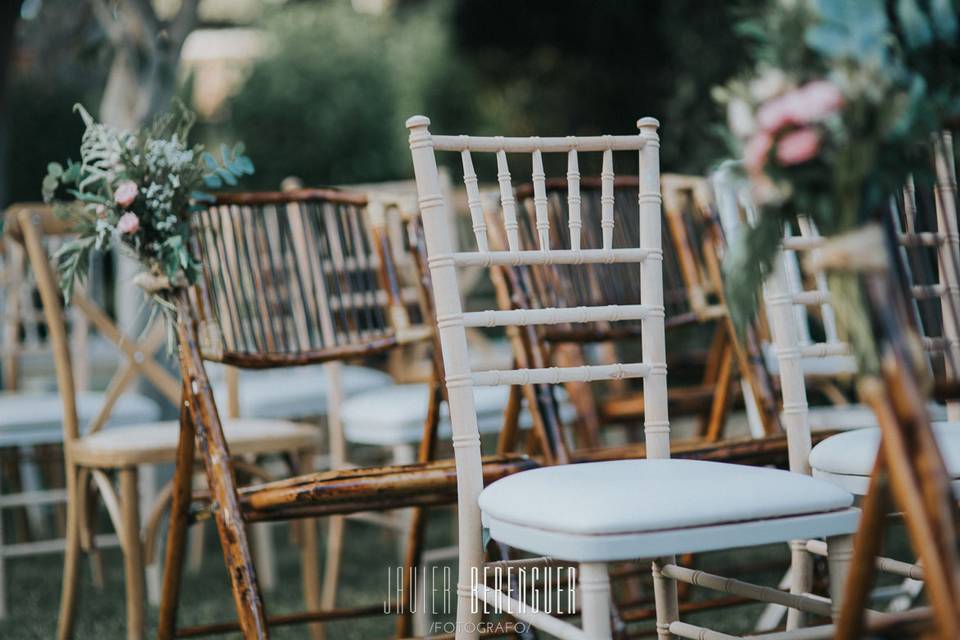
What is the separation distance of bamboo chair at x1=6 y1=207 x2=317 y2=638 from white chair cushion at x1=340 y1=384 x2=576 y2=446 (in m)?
0.19

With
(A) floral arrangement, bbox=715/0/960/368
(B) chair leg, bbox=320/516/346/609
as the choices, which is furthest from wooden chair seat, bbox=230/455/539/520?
(B) chair leg, bbox=320/516/346/609

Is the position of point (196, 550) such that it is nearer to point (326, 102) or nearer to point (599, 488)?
point (599, 488)

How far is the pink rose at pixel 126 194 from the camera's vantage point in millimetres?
1984

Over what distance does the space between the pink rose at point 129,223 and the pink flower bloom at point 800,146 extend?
1.26 m

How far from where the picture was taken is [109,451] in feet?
7.43

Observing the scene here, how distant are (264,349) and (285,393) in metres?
1.20

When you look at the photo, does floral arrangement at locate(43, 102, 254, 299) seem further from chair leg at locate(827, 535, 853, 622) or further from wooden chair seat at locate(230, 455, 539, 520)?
chair leg at locate(827, 535, 853, 622)

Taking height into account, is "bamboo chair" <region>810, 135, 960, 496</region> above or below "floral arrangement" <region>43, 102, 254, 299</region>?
→ below

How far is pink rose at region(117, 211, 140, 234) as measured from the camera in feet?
6.45

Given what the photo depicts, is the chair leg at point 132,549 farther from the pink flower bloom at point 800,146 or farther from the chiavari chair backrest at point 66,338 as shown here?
the pink flower bloom at point 800,146

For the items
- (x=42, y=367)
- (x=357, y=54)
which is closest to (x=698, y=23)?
(x=42, y=367)

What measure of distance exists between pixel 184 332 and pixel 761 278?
112 cm

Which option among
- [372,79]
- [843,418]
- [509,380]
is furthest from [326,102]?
[509,380]

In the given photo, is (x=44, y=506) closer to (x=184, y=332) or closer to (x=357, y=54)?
(x=184, y=332)
